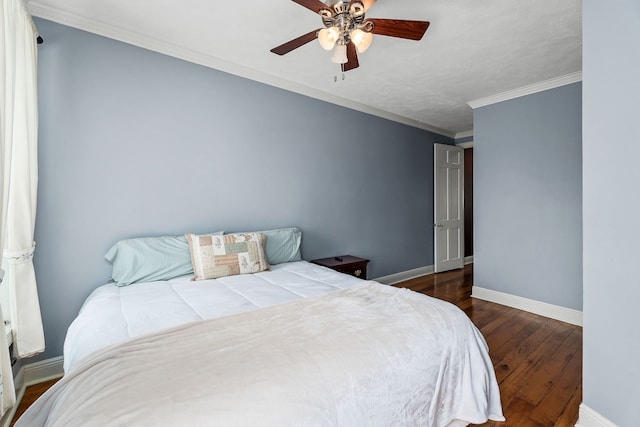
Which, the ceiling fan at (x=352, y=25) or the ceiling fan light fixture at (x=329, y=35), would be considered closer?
the ceiling fan at (x=352, y=25)

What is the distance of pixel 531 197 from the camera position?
11.1 feet

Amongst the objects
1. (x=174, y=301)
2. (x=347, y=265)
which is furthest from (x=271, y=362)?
(x=347, y=265)

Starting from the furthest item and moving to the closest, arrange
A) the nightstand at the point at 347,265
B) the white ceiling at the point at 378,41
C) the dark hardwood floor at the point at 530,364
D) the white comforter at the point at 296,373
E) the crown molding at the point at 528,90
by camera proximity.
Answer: the nightstand at the point at 347,265 < the crown molding at the point at 528,90 < the white ceiling at the point at 378,41 < the dark hardwood floor at the point at 530,364 < the white comforter at the point at 296,373

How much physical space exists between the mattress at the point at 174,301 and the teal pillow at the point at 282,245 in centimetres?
41

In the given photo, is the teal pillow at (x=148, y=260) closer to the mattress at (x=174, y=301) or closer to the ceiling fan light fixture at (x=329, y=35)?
the mattress at (x=174, y=301)

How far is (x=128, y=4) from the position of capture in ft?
6.54

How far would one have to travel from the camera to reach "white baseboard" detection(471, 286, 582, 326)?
308cm

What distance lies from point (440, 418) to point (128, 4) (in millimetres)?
3174

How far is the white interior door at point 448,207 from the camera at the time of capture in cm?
494

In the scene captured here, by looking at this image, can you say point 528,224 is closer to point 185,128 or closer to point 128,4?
point 185,128

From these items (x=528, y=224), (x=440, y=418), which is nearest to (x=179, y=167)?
(x=440, y=418)

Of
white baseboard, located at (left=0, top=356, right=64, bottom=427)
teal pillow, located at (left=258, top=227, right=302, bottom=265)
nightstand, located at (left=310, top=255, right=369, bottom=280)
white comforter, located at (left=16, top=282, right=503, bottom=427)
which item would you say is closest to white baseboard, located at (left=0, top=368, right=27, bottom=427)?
white baseboard, located at (left=0, top=356, right=64, bottom=427)
